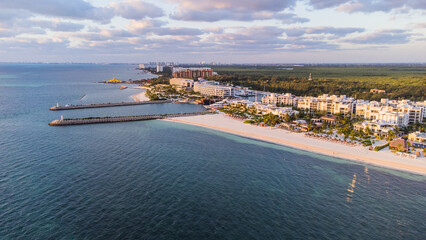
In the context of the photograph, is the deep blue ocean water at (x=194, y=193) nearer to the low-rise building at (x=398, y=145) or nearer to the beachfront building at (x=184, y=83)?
the low-rise building at (x=398, y=145)

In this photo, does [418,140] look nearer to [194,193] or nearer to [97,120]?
[194,193]

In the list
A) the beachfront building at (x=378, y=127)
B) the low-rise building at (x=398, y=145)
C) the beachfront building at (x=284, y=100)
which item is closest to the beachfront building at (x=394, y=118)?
the beachfront building at (x=378, y=127)

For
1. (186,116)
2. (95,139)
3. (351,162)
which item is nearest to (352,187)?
(351,162)

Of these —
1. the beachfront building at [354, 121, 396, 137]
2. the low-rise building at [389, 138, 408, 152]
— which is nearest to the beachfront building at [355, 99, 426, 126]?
the beachfront building at [354, 121, 396, 137]

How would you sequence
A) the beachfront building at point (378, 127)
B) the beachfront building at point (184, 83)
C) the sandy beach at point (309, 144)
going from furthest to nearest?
1. the beachfront building at point (184, 83)
2. the beachfront building at point (378, 127)
3. the sandy beach at point (309, 144)

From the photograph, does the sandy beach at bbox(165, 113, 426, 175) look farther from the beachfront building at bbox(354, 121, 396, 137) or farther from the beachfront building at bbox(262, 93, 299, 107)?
the beachfront building at bbox(262, 93, 299, 107)

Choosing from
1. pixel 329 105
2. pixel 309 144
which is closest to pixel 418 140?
pixel 309 144
